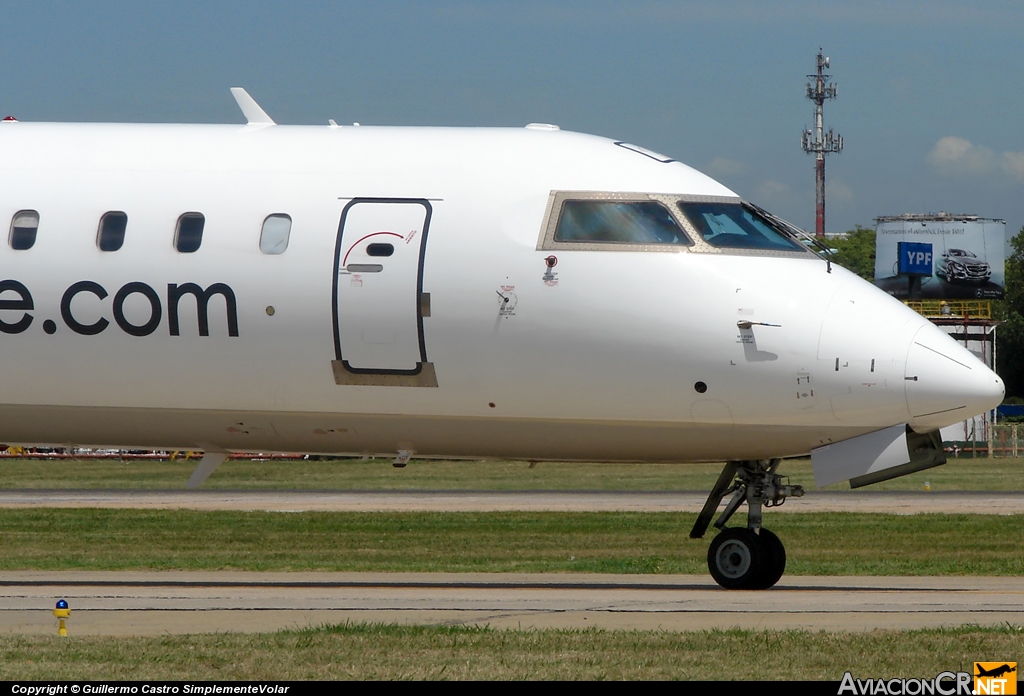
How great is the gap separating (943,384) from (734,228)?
9.78 ft

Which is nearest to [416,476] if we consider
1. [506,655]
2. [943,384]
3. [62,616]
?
[943,384]

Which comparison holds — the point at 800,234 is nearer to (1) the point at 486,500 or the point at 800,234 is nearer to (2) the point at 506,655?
(2) the point at 506,655

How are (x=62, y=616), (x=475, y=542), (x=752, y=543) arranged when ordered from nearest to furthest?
(x=62, y=616)
(x=752, y=543)
(x=475, y=542)

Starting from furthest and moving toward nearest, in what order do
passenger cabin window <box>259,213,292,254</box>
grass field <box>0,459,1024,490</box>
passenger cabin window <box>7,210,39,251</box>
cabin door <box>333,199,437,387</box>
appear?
grass field <box>0,459,1024,490</box>, passenger cabin window <box>7,210,39,251</box>, passenger cabin window <box>259,213,292,254</box>, cabin door <box>333,199,437,387</box>

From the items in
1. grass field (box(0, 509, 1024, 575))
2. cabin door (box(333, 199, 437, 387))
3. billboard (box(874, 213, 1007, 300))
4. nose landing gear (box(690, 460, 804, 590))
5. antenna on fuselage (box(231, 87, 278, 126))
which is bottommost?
grass field (box(0, 509, 1024, 575))

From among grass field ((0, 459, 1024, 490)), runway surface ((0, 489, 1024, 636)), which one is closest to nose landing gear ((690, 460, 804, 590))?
runway surface ((0, 489, 1024, 636))

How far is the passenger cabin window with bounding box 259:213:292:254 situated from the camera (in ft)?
58.6

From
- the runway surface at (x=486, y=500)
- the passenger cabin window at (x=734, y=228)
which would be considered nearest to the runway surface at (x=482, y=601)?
the passenger cabin window at (x=734, y=228)

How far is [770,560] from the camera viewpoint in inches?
706

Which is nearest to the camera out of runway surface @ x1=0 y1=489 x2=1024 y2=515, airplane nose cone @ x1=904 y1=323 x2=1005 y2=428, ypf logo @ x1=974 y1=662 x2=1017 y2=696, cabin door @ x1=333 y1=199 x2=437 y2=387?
ypf logo @ x1=974 y1=662 x2=1017 y2=696

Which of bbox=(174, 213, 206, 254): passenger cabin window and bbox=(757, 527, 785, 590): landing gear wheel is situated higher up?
bbox=(174, 213, 206, 254): passenger cabin window

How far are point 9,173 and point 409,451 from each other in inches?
237

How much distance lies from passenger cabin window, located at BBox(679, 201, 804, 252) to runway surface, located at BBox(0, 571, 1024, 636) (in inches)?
159

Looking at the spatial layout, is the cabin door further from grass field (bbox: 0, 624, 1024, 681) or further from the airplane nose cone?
the airplane nose cone
